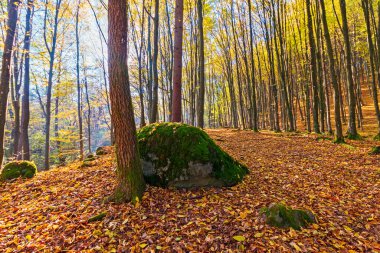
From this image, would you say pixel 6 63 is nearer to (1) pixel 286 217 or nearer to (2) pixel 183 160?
(2) pixel 183 160

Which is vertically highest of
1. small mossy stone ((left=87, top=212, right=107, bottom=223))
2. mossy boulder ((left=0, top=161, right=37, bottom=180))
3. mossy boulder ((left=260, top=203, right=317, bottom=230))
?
mossy boulder ((left=0, top=161, right=37, bottom=180))

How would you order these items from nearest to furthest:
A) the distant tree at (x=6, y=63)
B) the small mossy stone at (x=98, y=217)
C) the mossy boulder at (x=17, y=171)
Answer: the small mossy stone at (x=98, y=217) < the distant tree at (x=6, y=63) < the mossy boulder at (x=17, y=171)

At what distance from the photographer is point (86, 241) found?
3.15m

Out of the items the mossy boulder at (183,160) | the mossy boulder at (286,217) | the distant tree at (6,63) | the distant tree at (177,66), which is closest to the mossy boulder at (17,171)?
the distant tree at (6,63)

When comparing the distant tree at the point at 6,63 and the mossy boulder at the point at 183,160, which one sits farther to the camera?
the distant tree at the point at 6,63

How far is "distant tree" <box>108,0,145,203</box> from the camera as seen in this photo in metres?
3.82

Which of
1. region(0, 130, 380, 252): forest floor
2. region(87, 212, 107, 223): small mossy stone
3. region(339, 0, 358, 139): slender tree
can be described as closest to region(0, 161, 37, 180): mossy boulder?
region(0, 130, 380, 252): forest floor

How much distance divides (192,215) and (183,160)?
51.6 inches

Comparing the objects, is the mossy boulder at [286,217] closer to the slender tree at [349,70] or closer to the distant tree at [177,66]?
the distant tree at [177,66]

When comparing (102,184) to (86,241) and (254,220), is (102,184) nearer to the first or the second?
(86,241)

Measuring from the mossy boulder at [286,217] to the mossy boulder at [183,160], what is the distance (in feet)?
4.41

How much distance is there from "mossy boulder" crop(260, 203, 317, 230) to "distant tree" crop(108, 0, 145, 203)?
237 cm

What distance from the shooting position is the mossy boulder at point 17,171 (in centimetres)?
625

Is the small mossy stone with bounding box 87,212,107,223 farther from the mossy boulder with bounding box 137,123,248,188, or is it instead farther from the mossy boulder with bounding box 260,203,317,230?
the mossy boulder with bounding box 260,203,317,230
